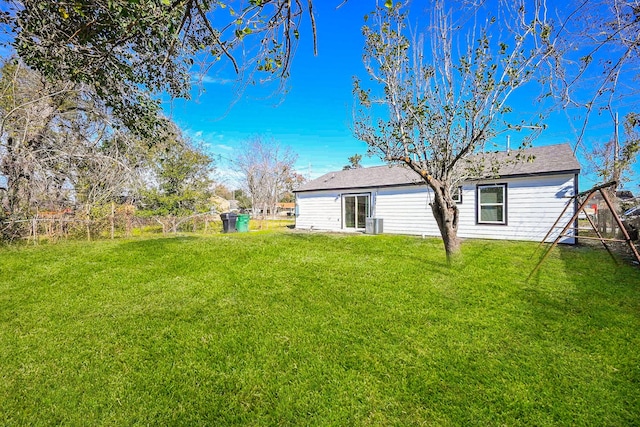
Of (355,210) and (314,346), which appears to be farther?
(355,210)

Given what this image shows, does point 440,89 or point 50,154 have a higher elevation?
point 440,89

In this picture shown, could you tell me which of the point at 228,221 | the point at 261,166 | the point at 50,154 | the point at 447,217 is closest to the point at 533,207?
the point at 447,217

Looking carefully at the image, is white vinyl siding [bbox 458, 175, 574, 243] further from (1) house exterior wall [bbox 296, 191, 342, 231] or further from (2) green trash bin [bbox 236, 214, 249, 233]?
(2) green trash bin [bbox 236, 214, 249, 233]

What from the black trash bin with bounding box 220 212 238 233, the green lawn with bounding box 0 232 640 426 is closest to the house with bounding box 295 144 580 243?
the green lawn with bounding box 0 232 640 426

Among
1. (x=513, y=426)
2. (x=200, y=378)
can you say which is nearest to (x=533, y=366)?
(x=513, y=426)

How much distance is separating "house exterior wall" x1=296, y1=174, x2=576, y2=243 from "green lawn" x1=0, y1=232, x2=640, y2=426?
192 inches

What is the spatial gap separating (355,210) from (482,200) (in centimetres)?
567

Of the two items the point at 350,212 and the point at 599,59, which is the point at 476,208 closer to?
the point at 350,212

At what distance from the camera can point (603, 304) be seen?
370 cm

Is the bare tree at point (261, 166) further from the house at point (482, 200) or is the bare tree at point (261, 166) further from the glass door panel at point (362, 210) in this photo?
the glass door panel at point (362, 210)

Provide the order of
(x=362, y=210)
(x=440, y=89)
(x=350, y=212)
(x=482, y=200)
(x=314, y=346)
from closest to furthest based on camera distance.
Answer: (x=314, y=346), (x=440, y=89), (x=482, y=200), (x=362, y=210), (x=350, y=212)

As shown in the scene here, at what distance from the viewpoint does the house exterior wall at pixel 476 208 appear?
9.42 m

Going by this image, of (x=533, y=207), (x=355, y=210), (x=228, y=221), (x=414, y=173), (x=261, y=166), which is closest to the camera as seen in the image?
(x=533, y=207)

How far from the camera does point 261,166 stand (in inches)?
1049
